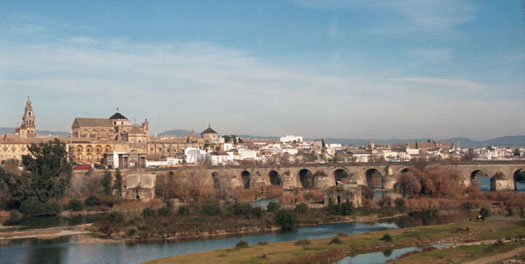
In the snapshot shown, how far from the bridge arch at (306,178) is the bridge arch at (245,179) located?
16.8ft

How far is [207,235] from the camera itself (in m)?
31.7

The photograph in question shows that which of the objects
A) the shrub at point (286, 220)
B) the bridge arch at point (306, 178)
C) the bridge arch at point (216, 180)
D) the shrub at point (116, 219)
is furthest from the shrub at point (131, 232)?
the bridge arch at point (306, 178)

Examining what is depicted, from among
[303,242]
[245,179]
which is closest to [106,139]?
[245,179]

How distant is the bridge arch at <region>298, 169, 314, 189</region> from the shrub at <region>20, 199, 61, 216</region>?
25.6 m

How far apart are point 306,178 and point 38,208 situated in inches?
1114

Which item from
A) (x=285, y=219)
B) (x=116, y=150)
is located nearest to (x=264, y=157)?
(x=116, y=150)

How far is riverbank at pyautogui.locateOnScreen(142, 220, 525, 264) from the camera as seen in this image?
80.3 feet

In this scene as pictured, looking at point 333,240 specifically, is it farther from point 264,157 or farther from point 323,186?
point 264,157

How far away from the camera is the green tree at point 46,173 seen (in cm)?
4262

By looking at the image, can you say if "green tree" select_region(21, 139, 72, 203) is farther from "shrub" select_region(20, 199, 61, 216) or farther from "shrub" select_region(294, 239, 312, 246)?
"shrub" select_region(294, 239, 312, 246)

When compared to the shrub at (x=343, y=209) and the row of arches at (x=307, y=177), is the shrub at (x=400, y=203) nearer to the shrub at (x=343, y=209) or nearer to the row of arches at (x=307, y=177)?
the shrub at (x=343, y=209)

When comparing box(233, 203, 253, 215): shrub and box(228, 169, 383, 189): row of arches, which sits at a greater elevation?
box(228, 169, 383, 189): row of arches

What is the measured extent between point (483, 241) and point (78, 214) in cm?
2690

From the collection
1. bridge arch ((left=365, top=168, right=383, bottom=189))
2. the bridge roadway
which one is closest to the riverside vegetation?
the bridge roadway
